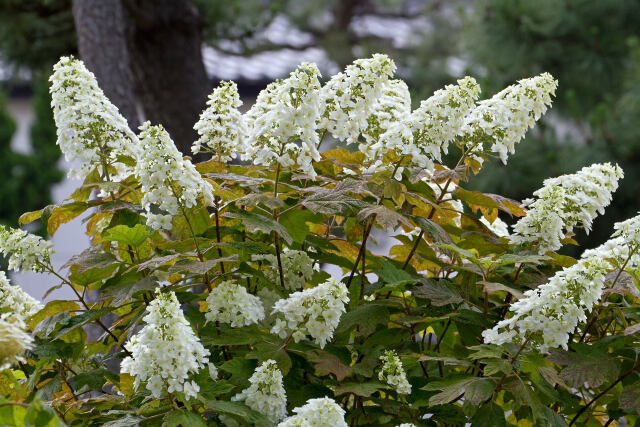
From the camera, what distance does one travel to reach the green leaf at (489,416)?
160 centimetres

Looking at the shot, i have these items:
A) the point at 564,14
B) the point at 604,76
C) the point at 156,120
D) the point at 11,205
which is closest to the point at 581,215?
the point at 156,120

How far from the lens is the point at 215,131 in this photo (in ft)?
6.47

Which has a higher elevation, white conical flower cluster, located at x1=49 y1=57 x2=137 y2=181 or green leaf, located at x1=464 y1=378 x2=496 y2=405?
white conical flower cluster, located at x1=49 y1=57 x2=137 y2=181

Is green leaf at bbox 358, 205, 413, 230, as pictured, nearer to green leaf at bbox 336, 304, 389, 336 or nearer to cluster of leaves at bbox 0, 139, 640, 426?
cluster of leaves at bbox 0, 139, 640, 426

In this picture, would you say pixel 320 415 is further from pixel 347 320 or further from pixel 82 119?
pixel 82 119

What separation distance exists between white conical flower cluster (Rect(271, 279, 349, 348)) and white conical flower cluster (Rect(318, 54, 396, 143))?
49 centimetres

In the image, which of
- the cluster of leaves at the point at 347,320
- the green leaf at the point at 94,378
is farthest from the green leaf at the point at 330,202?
the green leaf at the point at 94,378

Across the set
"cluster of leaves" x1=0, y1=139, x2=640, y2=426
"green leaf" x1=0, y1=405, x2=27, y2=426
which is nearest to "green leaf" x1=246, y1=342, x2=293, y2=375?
"cluster of leaves" x1=0, y1=139, x2=640, y2=426

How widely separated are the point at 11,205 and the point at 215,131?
10341mm

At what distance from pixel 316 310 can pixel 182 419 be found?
0.30 meters

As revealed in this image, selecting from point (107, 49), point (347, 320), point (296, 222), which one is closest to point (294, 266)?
point (296, 222)

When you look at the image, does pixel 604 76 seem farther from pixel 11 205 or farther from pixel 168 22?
pixel 11 205

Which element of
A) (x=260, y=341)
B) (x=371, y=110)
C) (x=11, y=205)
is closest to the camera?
(x=260, y=341)

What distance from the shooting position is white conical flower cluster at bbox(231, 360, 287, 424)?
1.47 metres
